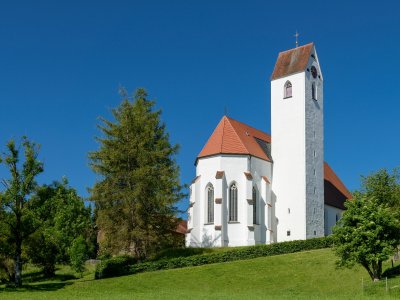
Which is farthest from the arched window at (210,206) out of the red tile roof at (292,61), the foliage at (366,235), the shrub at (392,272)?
the foliage at (366,235)

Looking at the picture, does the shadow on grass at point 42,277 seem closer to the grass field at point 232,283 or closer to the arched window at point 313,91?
the grass field at point 232,283

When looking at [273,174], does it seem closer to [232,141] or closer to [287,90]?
[232,141]

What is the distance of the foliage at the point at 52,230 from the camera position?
41.5m

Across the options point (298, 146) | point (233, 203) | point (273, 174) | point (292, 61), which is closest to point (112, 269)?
point (233, 203)

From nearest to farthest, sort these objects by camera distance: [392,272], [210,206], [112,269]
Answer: [392,272], [112,269], [210,206]

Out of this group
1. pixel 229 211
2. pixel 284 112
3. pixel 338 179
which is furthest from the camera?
pixel 338 179

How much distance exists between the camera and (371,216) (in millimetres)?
32562

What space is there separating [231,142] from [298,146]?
21.8ft

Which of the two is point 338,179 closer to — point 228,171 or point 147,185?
point 228,171

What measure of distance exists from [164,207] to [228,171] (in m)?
9.58

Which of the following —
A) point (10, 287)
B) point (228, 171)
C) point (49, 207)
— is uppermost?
point (228, 171)

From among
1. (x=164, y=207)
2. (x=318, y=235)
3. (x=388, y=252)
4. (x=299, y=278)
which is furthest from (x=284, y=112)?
(x=388, y=252)

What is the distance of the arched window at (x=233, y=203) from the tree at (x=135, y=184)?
7030 millimetres

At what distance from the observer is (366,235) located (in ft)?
105
